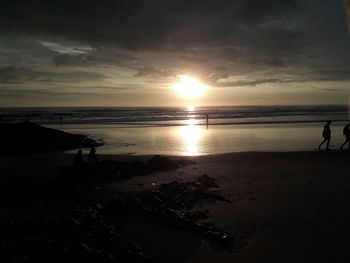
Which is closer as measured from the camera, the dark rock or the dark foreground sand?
the dark foreground sand

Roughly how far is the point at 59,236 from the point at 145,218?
1.97 meters

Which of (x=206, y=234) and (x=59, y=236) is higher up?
(x=59, y=236)

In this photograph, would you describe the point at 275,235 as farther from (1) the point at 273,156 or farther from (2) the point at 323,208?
(1) the point at 273,156

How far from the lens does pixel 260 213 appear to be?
22.5 ft

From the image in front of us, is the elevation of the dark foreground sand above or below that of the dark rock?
below

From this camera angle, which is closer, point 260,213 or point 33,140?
point 260,213

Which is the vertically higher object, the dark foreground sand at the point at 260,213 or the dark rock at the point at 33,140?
the dark rock at the point at 33,140

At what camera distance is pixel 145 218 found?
20.5 ft

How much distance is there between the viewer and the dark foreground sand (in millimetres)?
5105

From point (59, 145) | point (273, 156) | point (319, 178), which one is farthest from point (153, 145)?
point (319, 178)

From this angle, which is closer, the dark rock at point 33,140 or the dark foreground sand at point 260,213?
the dark foreground sand at point 260,213

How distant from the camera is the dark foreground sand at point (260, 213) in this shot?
5.11 m

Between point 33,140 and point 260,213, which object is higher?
point 33,140

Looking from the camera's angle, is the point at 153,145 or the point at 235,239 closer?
the point at 235,239
